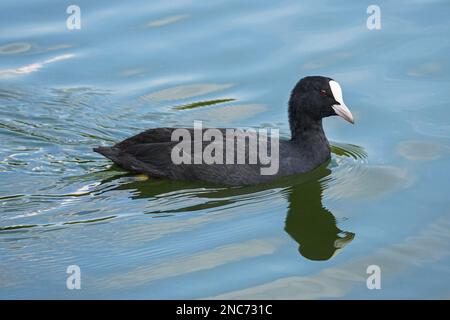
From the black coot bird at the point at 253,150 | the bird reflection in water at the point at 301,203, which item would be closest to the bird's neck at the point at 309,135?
the black coot bird at the point at 253,150

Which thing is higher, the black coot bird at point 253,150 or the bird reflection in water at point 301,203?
the black coot bird at point 253,150

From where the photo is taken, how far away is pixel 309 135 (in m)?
8.93

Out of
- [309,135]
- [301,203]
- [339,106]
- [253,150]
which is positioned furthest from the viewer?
[309,135]

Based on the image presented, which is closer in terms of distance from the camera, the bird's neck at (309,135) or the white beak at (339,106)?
the white beak at (339,106)

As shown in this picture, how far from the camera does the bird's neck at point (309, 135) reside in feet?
29.1

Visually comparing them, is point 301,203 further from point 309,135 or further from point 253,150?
point 309,135

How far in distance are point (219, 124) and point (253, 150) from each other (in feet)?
4.05

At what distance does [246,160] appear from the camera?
8531 mm

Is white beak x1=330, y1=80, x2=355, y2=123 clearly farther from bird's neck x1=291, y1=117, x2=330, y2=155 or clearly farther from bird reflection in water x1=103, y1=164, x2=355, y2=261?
bird reflection in water x1=103, y1=164, x2=355, y2=261

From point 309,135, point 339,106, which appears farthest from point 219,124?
point 339,106

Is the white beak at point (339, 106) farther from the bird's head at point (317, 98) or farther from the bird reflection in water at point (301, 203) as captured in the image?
the bird reflection in water at point (301, 203)

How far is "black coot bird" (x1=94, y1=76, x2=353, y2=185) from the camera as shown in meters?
8.54

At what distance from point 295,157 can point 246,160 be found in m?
0.48

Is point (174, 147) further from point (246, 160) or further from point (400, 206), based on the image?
point (400, 206)
